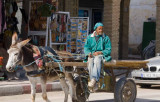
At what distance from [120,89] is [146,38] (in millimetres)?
18584

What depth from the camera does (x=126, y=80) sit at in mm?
9641

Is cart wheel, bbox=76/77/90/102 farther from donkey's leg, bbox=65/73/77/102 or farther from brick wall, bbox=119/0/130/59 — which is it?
brick wall, bbox=119/0/130/59

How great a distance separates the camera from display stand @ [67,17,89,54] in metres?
16.1

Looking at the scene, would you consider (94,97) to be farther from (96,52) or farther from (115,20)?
(115,20)

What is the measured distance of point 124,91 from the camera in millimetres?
9648

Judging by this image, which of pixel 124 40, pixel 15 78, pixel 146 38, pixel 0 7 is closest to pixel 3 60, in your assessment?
pixel 15 78

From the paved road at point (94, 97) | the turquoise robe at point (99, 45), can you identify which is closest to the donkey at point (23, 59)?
the turquoise robe at point (99, 45)

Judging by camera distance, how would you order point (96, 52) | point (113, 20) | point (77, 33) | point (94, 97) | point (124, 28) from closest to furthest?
point (96, 52) → point (94, 97) → point (77, 33) → point (113, 20) → point (124, 28)

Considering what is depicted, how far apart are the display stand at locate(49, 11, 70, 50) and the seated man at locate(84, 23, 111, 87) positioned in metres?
5.72

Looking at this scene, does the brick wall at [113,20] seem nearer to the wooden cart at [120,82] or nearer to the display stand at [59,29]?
the display stand at [59,29]

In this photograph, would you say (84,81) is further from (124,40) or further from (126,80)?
(124,40)

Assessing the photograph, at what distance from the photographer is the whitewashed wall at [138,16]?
100ft

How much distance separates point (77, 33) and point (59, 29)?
1.02 meters

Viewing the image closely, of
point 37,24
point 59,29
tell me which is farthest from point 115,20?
point 37,24
